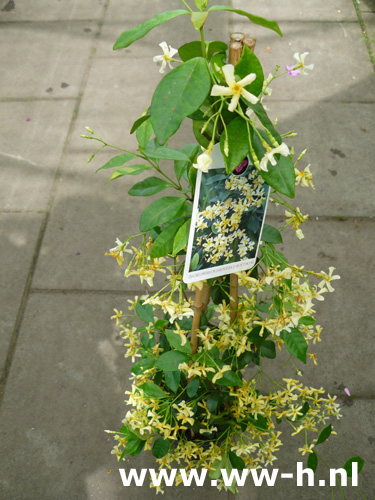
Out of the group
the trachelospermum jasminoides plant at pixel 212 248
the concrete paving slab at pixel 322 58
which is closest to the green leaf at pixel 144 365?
the trachelospermum jasminoides plant at pixel 212 248

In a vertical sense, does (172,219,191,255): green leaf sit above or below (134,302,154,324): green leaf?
above

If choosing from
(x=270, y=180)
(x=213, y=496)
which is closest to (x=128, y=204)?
(x=213, y=496)

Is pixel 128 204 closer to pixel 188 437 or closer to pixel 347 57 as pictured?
pixel 188 437

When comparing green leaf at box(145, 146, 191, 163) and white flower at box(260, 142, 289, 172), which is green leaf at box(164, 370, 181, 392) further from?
white flower at box(260, 142, 289, 172)

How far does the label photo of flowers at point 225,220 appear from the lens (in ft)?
3.93

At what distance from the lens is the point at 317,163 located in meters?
3.32

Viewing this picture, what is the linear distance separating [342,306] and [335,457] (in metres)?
0.79

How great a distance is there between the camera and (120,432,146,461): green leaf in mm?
1722

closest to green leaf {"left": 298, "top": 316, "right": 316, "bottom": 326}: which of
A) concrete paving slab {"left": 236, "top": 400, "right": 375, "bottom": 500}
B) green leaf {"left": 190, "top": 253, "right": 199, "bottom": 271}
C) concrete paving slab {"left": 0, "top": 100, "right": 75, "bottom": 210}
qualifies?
green leaf {"left": 190, "top": 253, "right": 199, "bottom": 271}

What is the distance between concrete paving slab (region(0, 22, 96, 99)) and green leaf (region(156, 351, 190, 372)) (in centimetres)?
273

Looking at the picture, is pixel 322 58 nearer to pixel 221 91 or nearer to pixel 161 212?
pixel 161 212

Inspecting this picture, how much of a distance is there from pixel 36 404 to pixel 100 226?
1102 millimetres

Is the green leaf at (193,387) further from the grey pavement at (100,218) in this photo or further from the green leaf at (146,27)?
the green leaf at (146,27)

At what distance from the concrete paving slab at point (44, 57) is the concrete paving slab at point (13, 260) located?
3.91 ft
